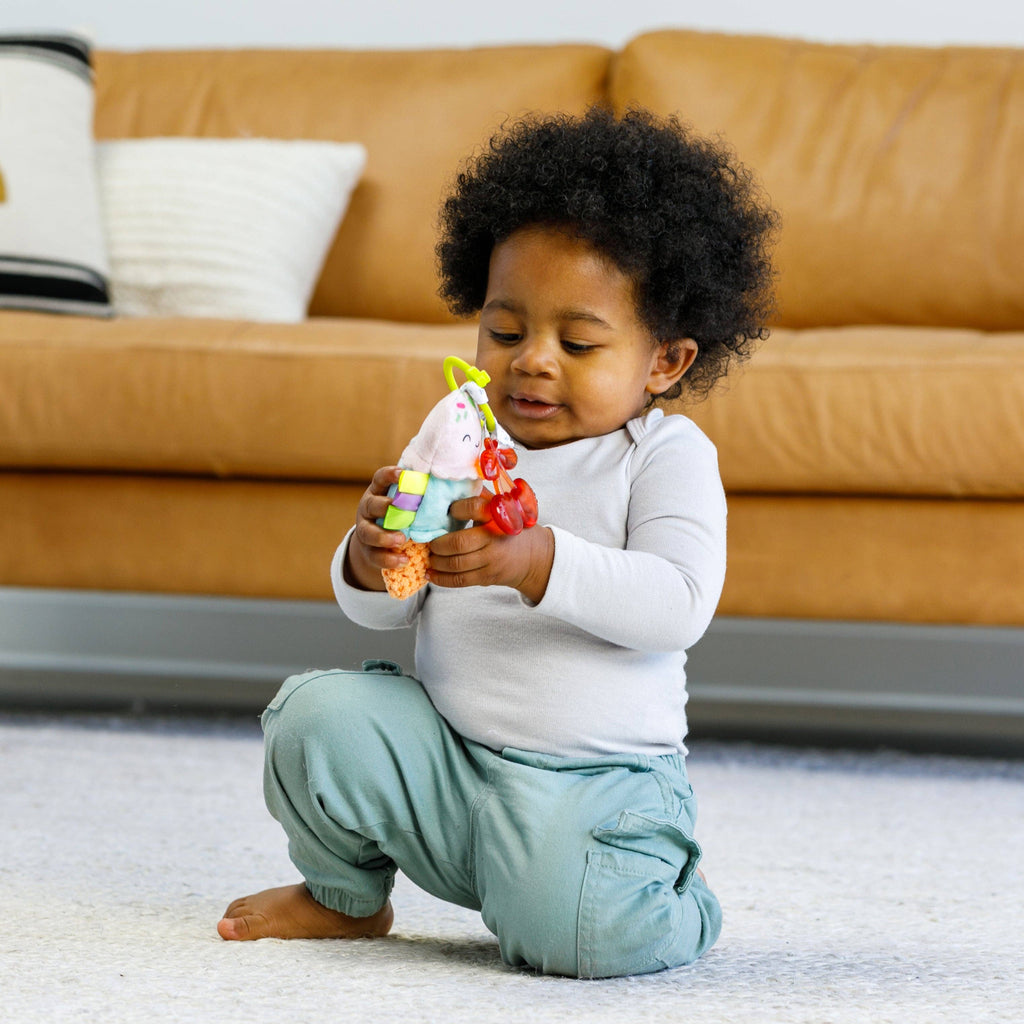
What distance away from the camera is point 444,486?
0.82 m

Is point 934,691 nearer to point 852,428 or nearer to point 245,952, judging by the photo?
point 852,428

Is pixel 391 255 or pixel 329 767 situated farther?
pixel 391 255

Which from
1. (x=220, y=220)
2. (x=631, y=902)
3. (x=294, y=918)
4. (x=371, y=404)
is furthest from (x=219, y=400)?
(x=631, y=902)

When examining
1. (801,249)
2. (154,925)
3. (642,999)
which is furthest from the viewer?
(801,249)

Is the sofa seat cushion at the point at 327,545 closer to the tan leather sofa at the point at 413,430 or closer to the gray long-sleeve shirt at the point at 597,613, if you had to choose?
the tan leather sofa at the point at 413,430

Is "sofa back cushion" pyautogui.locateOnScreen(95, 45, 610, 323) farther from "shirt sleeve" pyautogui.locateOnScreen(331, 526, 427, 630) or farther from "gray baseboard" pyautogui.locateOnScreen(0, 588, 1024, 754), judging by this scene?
"shirt sleeve" pyautogui.locateOnScreen(331, 526, 427, 630)

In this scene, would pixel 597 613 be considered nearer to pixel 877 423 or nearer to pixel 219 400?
pixel 877 423

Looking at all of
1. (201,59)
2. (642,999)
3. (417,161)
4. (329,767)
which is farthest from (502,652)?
(201,59)

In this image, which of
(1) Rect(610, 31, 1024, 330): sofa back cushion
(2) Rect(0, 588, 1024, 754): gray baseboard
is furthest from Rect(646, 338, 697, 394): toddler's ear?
(1) Rect(610, 31, 1024, 330): sofa back cushion

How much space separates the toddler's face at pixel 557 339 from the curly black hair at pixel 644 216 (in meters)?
0.02

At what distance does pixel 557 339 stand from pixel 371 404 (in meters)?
0.64

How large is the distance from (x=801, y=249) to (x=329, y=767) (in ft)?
4.73

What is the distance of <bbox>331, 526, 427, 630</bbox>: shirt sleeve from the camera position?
952 mm

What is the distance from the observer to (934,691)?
152 cm
